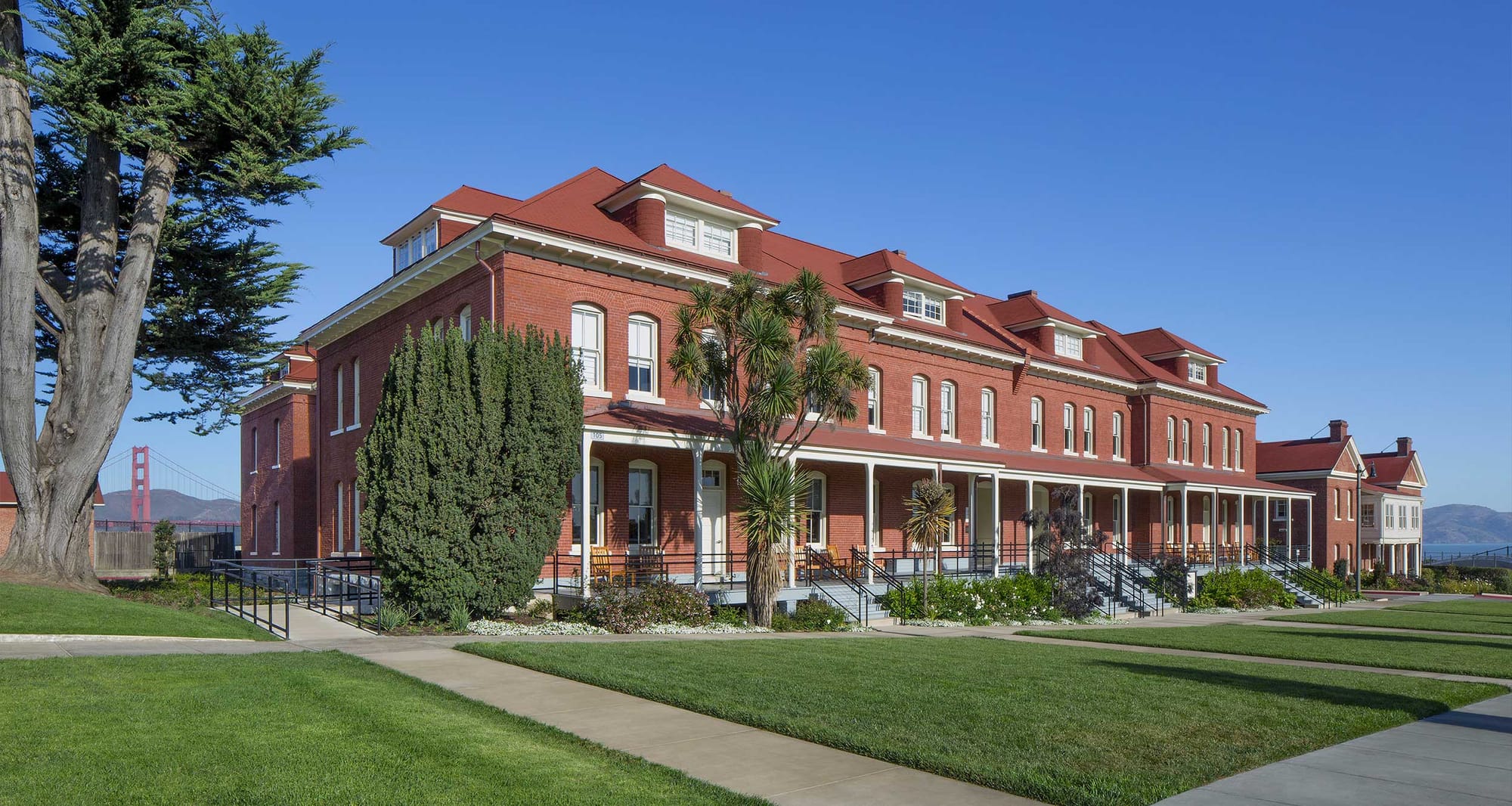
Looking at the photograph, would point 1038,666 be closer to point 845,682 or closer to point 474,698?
point 845,682

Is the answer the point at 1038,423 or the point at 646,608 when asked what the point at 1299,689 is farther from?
the point at 1038,423

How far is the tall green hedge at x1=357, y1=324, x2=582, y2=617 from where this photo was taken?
1670cm

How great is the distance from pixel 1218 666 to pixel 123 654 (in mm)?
14779

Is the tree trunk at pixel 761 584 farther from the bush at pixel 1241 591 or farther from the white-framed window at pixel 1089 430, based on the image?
the white-framed window at pixel 1089 430

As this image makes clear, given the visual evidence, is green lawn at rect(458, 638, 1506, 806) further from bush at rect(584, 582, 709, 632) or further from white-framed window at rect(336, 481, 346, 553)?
white-framed window at rect(336, 481, 346, 553)

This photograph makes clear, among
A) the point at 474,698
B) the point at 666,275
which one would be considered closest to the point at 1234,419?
the point at 666,275

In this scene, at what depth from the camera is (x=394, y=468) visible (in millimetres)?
16641

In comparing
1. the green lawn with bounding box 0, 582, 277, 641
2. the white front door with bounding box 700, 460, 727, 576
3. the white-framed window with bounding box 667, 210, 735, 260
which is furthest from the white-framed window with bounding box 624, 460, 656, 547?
the green lawn with bounding box 0, 582, 277, 641

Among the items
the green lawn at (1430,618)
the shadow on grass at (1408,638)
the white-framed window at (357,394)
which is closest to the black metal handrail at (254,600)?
the white-framed window at (357,394)

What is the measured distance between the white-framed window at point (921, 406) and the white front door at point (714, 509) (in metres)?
8.61

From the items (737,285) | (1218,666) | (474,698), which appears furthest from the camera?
(737,285)

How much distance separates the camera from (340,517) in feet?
94.1

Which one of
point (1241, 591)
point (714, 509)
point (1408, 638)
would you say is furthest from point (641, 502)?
point (1241, 591)

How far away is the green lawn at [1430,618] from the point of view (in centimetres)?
2502
